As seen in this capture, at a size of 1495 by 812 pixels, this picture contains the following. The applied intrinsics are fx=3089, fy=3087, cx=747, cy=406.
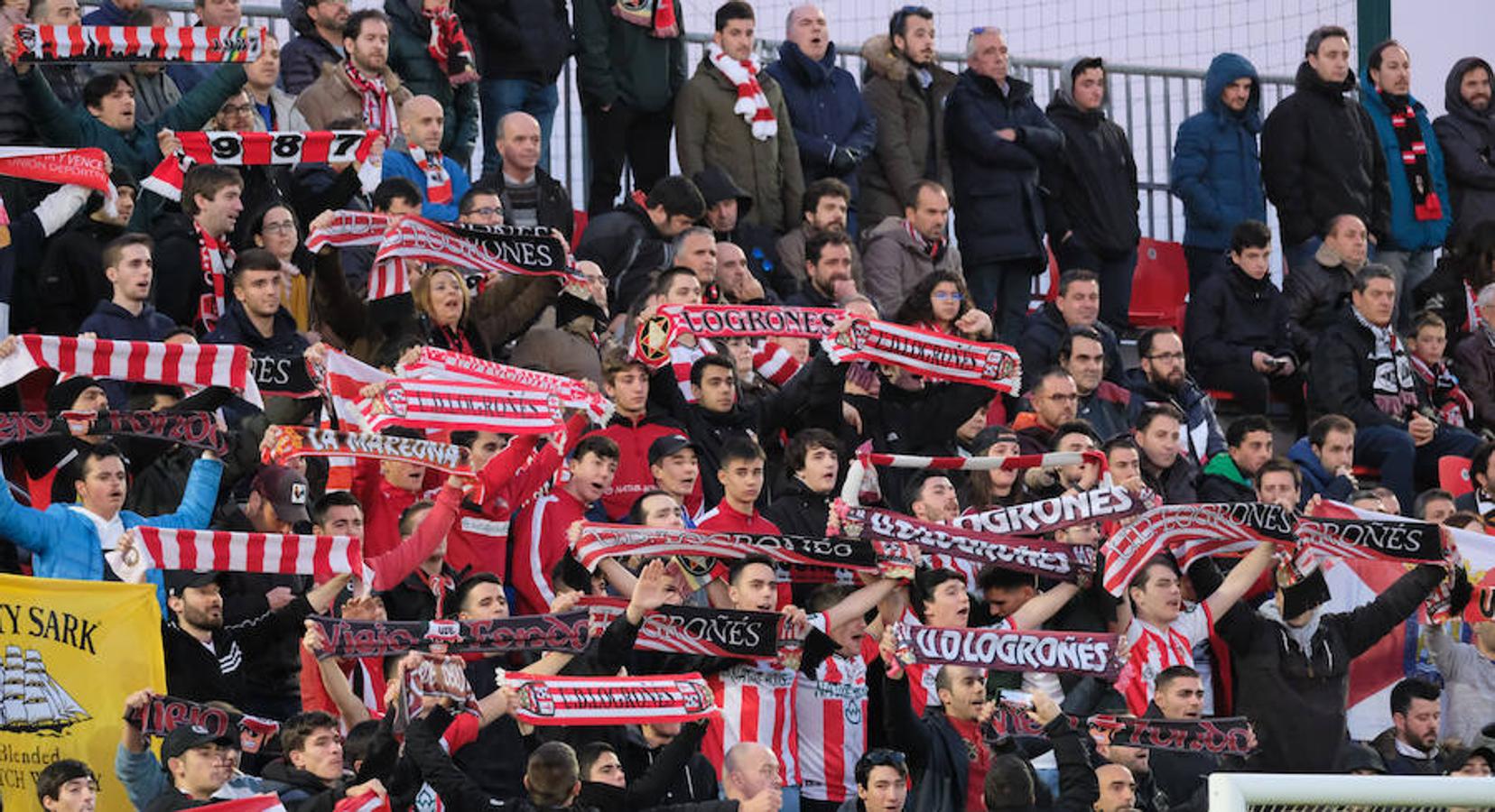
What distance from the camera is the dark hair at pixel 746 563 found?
11352 mm

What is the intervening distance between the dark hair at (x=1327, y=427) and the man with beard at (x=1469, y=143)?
11.6ft

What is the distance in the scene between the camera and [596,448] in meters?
11.9

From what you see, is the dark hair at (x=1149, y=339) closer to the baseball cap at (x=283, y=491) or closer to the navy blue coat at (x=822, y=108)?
the navy blue coat at (x=822, y=108)

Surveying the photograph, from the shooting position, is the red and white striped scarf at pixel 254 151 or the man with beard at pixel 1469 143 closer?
the red and white striped scarf at pixel 254 151

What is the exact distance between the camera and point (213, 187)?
13.1 meters

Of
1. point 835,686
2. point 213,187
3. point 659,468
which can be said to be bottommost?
point 835,686

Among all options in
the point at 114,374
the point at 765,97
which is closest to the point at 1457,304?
the point at 765,97

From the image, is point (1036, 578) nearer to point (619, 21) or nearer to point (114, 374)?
point (114, 374)

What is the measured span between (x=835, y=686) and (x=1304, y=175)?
22.2 ft

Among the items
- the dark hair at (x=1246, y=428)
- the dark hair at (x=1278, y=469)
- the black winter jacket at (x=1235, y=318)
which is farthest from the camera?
the black winter jacket at (x=1235, y=318)

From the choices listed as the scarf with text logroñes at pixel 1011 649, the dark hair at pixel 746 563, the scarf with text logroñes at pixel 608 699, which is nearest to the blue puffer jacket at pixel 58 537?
the scarf with text logroñes at pixel 608 699

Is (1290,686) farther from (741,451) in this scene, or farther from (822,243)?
(822,243)

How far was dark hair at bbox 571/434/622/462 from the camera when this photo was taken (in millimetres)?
11898

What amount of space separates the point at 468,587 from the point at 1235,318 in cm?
629
